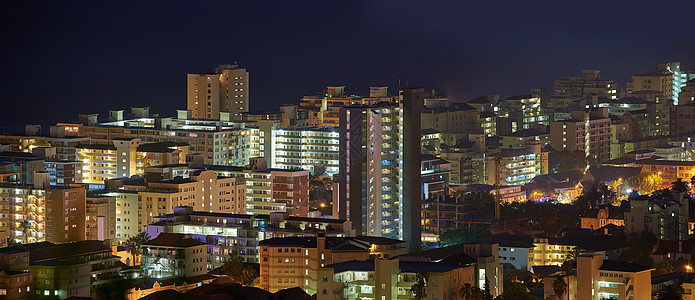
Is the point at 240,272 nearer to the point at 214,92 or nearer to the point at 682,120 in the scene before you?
the point at 214,92

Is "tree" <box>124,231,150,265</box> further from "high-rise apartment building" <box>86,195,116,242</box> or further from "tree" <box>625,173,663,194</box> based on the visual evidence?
"tree" <box>625,173,663,194</box>

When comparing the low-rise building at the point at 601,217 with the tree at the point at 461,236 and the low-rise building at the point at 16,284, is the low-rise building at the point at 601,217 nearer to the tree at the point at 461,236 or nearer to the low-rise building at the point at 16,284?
the tree at the point at 461,236

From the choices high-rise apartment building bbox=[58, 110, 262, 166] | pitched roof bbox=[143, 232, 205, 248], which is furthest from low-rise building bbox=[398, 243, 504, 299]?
high-rise apartment building bbox=[58, 110, 262, 166]

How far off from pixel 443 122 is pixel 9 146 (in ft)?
36.0

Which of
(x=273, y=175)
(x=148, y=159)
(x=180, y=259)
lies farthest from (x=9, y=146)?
(x=180, y=259)

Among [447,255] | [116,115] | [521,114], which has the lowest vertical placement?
[447,255]

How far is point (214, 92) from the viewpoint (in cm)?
4019

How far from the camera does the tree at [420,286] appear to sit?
21.5 meters

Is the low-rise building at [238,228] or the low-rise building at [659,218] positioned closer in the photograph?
the low-rise building at [238,228]

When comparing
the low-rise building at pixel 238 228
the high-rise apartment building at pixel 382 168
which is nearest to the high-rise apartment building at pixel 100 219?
the low-rise building at pixel 238 228

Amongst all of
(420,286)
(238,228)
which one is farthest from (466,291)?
(238,228)

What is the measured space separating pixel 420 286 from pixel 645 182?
14.6 meters

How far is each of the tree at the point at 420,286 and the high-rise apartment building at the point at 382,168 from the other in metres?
5.89

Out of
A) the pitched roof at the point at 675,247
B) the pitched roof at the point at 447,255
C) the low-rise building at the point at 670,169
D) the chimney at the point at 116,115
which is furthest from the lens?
the chimney at the point at 116,115
